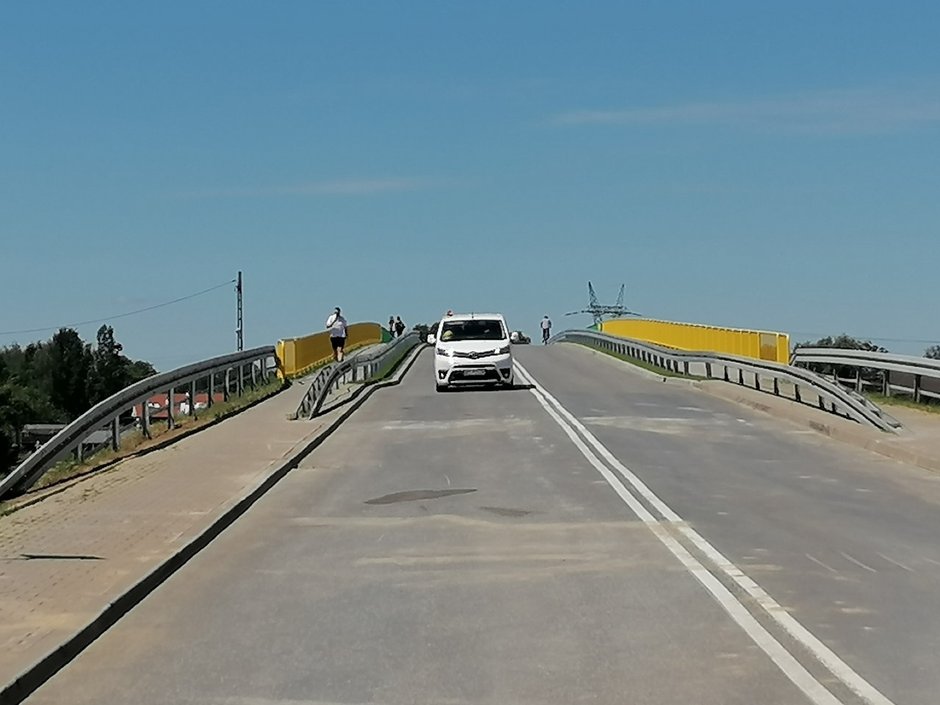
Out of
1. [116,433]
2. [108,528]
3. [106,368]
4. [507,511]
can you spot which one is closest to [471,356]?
[116,433]

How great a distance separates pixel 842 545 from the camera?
38.8ft

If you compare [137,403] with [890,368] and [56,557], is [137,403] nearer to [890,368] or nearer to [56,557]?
[56,557]

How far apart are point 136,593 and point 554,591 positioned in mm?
2942

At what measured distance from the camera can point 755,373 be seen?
103ft

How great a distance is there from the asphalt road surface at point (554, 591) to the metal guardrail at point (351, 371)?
6630 mm

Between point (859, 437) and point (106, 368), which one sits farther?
point (106, 368)

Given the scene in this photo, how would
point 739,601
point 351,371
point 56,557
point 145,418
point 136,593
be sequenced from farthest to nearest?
point 351,371 < point 145,418 < point 56,557 < point 136,593 < point 739,601

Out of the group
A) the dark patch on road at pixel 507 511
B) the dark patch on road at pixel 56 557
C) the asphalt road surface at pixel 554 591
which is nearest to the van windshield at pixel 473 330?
the asphalt road surface at pixel 554 591

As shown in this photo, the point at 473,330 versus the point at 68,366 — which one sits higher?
the point at 473,330

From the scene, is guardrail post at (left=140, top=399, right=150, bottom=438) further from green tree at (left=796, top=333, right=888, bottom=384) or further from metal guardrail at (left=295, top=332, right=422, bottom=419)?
green tree at (left=796, top=333, right=888, bottom=384)

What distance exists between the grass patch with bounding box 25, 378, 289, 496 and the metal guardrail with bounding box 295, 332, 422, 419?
1.61m

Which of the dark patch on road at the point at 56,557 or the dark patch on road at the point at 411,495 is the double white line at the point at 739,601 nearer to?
the dark patch on road at the point at 411,495

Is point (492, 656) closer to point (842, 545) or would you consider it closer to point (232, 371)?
point (842, 545)

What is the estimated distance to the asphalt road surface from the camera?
24.6ft
